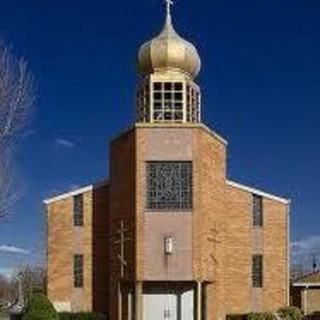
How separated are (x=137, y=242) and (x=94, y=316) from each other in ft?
16.7

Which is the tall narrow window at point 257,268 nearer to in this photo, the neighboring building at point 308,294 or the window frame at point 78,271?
the neighboring building at point 308,294

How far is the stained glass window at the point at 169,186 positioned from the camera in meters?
41.2

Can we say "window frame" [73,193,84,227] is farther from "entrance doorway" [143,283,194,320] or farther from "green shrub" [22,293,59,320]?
"entrance doorway" [143,283,194,320]

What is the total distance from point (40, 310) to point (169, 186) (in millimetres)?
8010

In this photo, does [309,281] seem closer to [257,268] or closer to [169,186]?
[257,268]

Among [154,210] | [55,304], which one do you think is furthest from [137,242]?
[55,304]

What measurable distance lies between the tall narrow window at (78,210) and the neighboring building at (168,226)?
0.05 meters

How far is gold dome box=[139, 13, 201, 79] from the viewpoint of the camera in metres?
44.1

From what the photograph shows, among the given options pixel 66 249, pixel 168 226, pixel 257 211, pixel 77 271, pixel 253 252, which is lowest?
pixel 77 271

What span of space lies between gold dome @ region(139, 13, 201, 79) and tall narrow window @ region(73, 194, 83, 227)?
7.29m

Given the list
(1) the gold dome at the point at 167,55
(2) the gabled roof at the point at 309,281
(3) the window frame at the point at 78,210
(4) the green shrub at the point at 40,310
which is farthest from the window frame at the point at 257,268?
(4) the green shrub at the point at 40,310

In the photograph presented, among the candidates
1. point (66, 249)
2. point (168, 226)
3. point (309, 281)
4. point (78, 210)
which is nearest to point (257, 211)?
point (168, 226)

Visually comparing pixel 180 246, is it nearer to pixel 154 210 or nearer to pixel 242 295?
pixel 154 210

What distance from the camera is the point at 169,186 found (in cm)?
4122
